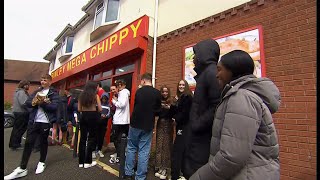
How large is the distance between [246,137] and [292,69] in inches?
110

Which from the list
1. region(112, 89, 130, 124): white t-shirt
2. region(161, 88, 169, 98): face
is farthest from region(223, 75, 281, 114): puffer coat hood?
region(112, 89, 130, 124): white t-shirt

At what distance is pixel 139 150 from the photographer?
12.9ft

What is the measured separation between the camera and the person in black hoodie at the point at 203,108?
2.04m

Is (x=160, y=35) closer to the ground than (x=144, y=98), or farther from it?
farther from it

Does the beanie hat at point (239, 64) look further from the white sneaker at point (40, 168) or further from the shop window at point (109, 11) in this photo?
the shop window at point (109, 11)

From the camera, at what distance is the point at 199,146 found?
6.76 ft

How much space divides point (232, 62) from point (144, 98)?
7.85 ft

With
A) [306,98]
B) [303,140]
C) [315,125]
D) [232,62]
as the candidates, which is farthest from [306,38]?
[232,62]

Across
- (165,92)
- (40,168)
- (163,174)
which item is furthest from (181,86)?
(40,168)

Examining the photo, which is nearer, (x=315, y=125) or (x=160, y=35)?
(x=315, y=125)

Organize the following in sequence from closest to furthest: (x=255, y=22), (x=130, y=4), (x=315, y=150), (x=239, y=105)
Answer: (x=239, y=105) → (x=315, y=150) → (x=255, y=22) → (x=130, y=4)

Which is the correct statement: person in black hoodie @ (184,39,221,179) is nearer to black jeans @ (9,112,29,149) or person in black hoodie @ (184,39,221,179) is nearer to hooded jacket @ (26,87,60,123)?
hooded jacket @ (26,87,60,123)

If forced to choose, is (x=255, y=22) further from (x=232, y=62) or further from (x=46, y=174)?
(x=46, y=174)

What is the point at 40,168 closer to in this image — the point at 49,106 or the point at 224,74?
the point at 49,106
